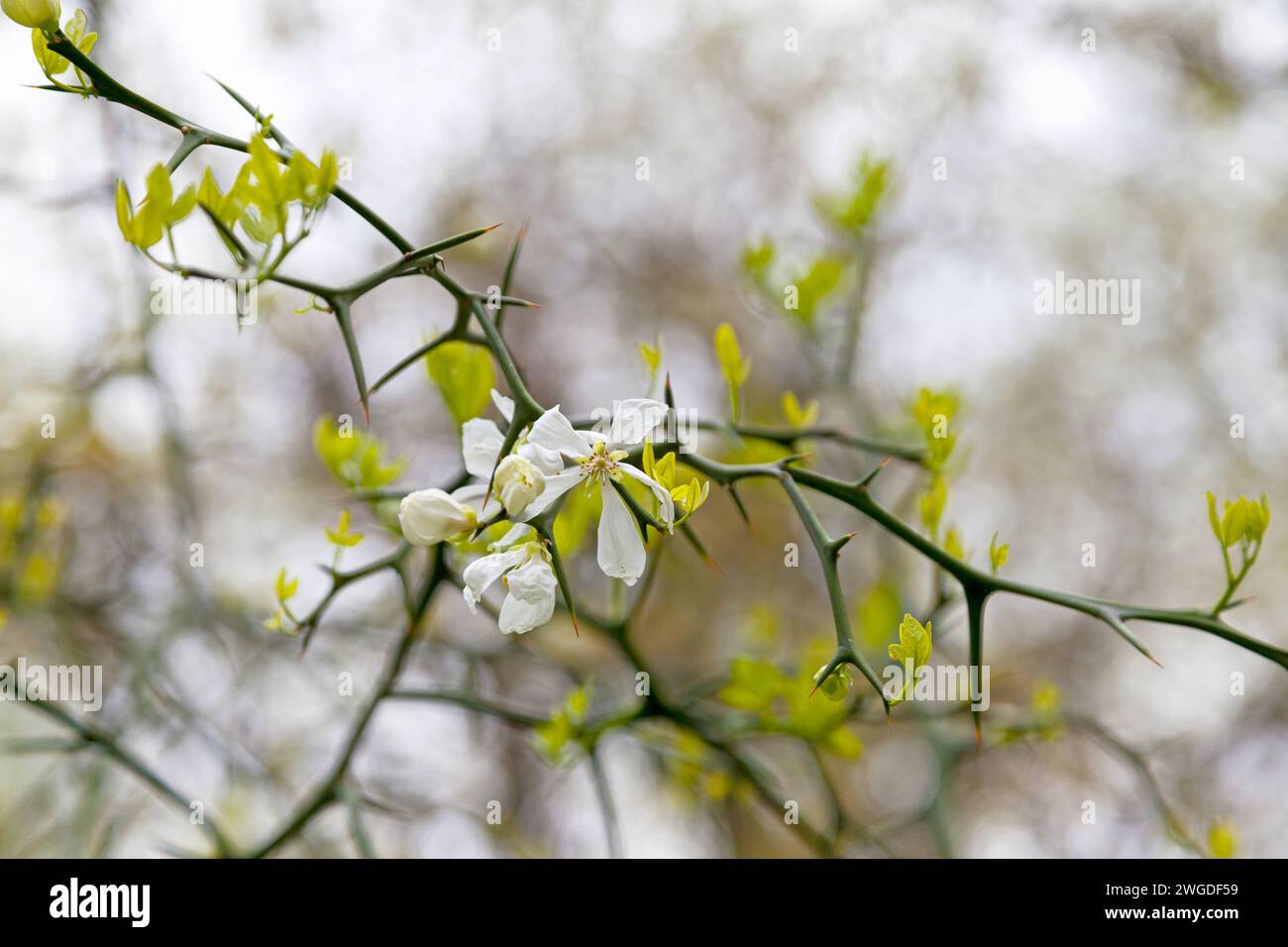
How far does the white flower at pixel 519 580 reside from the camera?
459 millimetres

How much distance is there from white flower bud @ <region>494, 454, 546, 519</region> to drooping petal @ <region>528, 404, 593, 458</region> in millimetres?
28

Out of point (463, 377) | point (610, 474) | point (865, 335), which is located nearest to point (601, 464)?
point (610, 474)

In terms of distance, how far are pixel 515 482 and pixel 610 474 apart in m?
0.09

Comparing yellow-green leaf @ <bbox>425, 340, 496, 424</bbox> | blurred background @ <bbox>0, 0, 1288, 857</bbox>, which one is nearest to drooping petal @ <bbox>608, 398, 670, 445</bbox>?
yellow-green leaf @ <bbox>425, 340, 496, 424</bbox>

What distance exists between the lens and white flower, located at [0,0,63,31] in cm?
45

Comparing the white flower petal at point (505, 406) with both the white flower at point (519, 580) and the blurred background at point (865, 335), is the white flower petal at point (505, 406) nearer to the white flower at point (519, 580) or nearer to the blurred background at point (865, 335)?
the white flower at point (519, 580)

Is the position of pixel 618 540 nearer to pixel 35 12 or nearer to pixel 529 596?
pixel 529 596

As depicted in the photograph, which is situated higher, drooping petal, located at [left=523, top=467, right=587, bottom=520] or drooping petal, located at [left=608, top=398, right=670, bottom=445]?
drooping petal, located at [left=608, top=398, right=670, bottom=445]

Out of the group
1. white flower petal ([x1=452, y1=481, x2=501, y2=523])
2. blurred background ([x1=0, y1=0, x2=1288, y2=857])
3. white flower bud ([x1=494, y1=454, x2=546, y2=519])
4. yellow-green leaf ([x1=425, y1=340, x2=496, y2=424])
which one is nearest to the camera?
white flower bud ([x1=494, y1=454, x2=546, y2=519])

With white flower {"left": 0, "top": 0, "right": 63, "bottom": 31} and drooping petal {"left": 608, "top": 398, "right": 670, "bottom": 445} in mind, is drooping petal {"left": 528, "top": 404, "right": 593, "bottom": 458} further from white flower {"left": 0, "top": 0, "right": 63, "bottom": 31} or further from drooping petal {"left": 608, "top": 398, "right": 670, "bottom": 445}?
white flower {"left": 0, "top": 0, "right": 63, "bottom": 31}

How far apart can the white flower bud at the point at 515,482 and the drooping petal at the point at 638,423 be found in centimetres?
7
